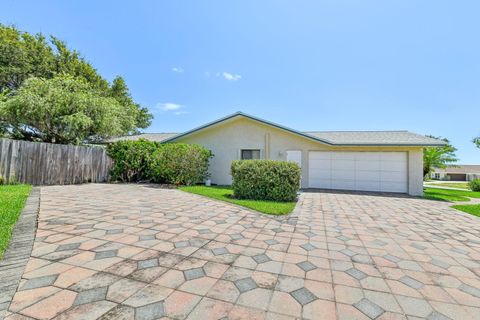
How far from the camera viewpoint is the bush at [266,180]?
764cm

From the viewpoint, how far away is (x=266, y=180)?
776 centimetres

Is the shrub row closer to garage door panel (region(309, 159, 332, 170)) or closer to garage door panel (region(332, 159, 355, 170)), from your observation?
garage door panel (region(309, 159, 332, 170))

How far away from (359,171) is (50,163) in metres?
15.2

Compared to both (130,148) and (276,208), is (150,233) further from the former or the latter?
(130,148)

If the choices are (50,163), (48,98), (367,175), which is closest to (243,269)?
(50,163)

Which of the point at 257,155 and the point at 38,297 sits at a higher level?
the point at 257,155

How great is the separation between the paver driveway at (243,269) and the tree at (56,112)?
10643mm

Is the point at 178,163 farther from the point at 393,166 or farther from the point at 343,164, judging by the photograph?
the point at 393,166

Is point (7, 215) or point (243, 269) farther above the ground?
point (7, 215)

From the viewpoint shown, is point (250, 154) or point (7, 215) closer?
point (7, 215)

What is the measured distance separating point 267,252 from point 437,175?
206 ft

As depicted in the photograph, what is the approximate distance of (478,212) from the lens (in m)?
6.56

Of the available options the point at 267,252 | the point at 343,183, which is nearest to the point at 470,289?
the point at 267,252

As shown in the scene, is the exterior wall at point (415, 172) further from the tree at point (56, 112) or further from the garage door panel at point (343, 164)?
the tree at point (56, 112)
